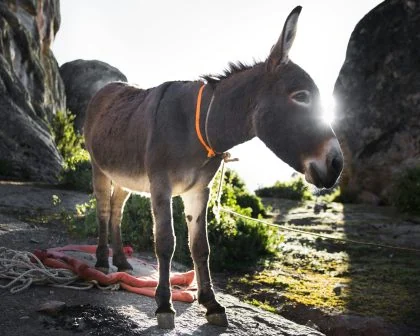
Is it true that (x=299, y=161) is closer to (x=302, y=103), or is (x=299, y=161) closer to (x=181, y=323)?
(x=302, y=103)

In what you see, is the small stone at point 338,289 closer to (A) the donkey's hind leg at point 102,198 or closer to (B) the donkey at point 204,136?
(B) the donkey at point 204,136

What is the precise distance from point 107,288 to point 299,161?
227cm

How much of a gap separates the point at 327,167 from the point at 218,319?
1627 millimetres

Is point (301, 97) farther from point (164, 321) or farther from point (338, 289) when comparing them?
point (338, 289)

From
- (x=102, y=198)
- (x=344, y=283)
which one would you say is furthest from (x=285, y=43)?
(x=344, y=283)

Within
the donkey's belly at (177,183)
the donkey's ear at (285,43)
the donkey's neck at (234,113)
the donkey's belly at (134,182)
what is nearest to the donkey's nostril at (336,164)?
the donkey's neck at (234,113)

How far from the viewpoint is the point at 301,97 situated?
342 centimetres

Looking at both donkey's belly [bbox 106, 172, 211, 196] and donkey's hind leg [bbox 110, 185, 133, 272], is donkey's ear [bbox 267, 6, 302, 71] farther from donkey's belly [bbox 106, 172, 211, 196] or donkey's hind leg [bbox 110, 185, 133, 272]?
donkey's hind leg [bbox 110, 185, 133, 272]

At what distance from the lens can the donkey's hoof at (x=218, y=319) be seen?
3935 mm

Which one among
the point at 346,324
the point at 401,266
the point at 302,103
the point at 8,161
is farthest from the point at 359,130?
the point at 302,103

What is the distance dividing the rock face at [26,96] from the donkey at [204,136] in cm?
1001

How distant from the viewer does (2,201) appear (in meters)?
9.68

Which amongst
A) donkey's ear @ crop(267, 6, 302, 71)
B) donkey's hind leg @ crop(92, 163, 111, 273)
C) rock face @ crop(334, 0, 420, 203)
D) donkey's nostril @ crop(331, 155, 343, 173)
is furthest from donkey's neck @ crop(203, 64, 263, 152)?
rock face @ crop(334, 0, 420, 203)

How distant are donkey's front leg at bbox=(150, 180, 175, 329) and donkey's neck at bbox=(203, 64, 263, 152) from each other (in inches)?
22.7
